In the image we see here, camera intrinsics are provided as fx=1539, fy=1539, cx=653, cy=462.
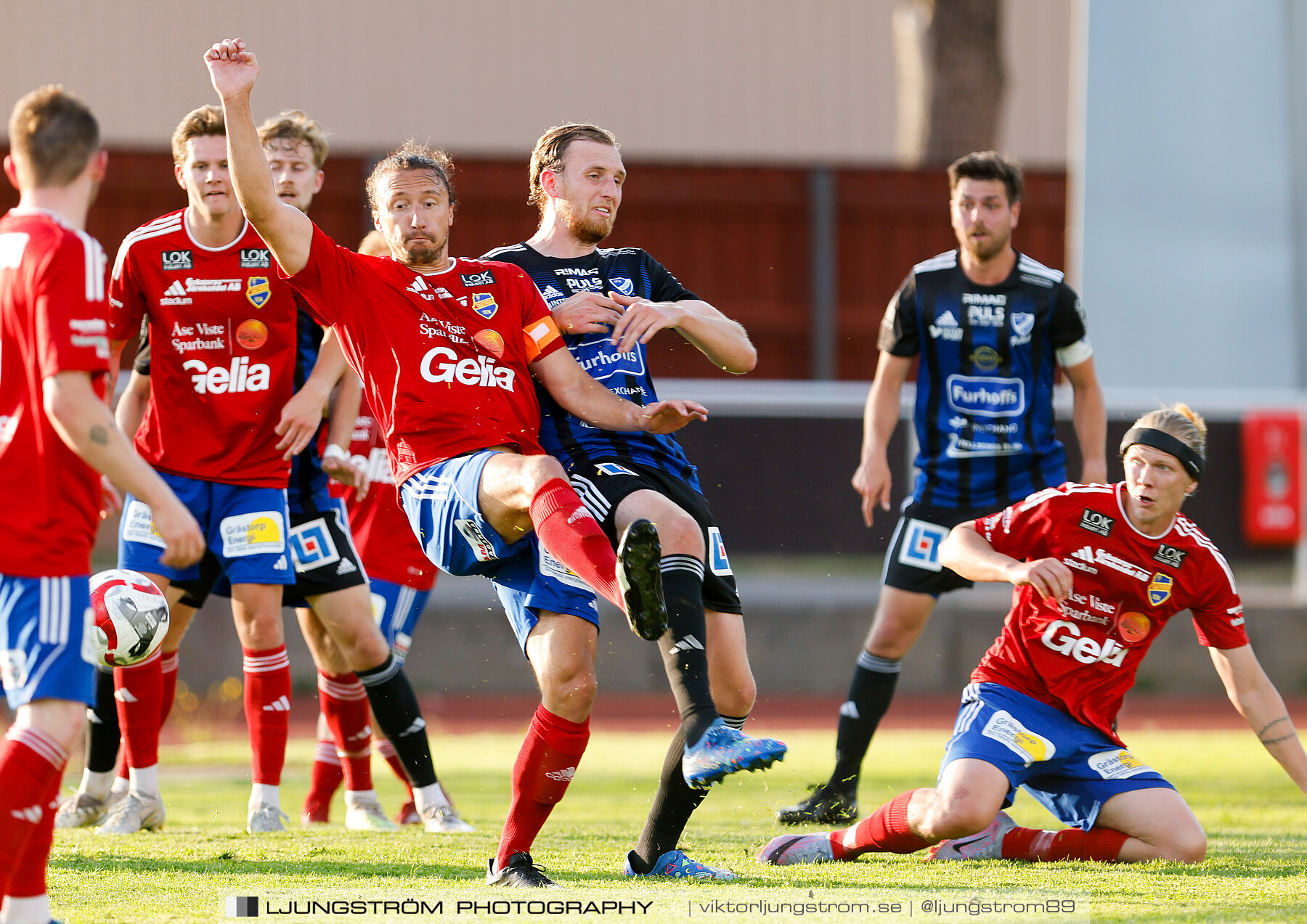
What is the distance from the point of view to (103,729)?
5.76 meters

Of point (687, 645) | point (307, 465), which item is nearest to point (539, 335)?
point (687, 645)

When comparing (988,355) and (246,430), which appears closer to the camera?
(246,430)

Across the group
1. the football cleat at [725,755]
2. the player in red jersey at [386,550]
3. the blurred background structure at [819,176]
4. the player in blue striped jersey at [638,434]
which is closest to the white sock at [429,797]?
the player in red jersey at [386,550]

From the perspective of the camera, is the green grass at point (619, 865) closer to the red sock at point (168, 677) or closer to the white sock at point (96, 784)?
the white sock at point (96, 784)

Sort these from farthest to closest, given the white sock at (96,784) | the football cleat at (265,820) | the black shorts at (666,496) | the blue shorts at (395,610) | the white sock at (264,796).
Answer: the blue shorts at (395,610) < the white sock at (96,784) < the white sock at (264,796) < the football cleat at (265,820) < the black shorts at (666,496)

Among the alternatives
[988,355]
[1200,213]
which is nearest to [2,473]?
[988,355]

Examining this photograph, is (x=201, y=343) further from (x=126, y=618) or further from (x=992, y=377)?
(x=992, y=377)

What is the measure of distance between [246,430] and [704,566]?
1.99 m

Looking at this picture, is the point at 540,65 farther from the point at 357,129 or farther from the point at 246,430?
the point at 246,430

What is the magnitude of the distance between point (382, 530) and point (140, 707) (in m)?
1.51

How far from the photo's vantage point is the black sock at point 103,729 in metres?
5.73

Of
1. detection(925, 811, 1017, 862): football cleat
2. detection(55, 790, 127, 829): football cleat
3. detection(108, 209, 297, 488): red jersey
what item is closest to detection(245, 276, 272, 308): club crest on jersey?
detection(108, 209, 297, 488): red jersey

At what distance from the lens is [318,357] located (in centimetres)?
585

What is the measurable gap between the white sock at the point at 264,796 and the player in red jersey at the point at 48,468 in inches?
84.4
